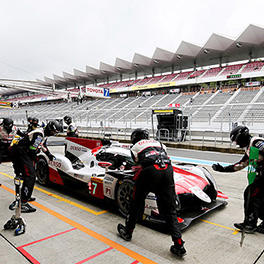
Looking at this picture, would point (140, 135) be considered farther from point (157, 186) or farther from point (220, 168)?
point (220, 168)

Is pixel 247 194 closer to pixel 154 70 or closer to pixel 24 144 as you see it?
pixel 24 144

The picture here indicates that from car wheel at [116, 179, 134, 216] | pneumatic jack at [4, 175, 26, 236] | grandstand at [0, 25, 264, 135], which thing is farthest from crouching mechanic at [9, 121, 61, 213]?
grandstand at [0, 25, 264, 135]

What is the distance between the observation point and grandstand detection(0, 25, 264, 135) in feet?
65.1

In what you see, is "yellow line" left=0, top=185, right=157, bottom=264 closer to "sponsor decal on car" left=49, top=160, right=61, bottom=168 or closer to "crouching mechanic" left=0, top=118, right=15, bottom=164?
"sponsor decal on car" left=49, top=160, right=61, bottom=168

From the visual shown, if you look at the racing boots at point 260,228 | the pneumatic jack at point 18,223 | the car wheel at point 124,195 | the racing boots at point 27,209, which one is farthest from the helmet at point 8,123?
the racing boots at point 260,228

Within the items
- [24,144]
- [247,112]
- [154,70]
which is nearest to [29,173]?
[24,144]

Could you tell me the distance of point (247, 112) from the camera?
14.6 metres

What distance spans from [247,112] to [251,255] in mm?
13622

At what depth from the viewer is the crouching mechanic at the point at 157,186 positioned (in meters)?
2.63

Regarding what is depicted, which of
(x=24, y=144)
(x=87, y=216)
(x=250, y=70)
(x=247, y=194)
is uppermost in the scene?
(x=250, y=70)

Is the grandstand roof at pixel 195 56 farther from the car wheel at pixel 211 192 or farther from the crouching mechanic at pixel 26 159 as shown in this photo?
the crouching mechanic at pixel 26 159

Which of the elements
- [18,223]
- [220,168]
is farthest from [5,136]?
[220,168]

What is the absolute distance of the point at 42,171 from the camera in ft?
18.1

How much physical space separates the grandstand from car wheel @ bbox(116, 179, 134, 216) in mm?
11585
